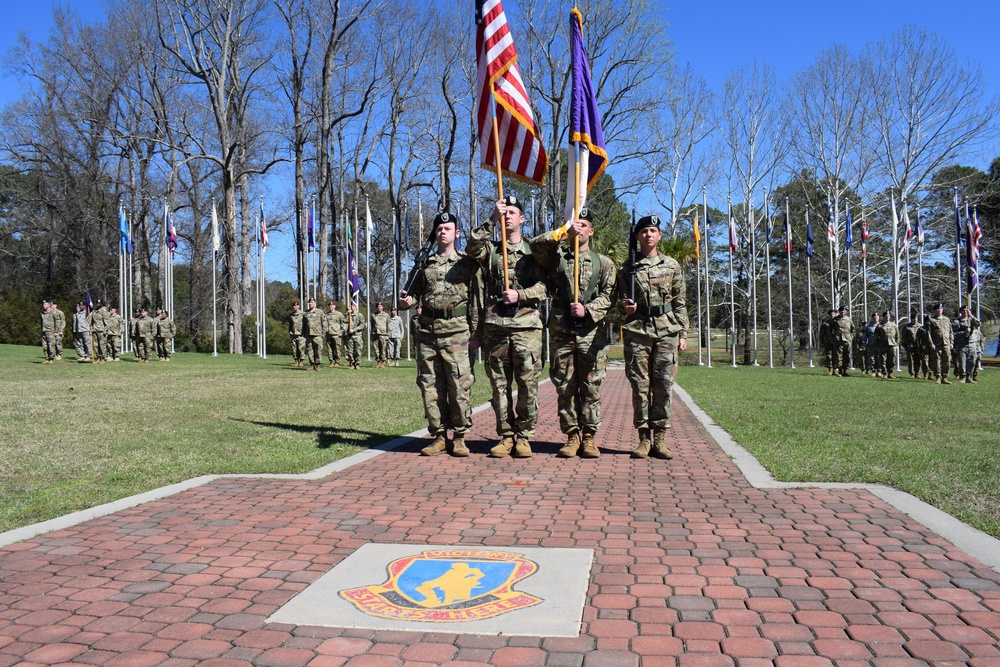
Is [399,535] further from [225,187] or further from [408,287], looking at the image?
[225,187]

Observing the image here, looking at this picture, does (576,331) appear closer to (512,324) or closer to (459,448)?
(512,324)

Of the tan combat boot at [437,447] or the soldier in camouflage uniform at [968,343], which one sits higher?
the soldier in camouflage uniform at [968,343]

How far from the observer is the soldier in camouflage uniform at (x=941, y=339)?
2350 cm

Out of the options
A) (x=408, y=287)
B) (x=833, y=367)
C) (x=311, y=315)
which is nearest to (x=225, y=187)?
(x=311, y=315)

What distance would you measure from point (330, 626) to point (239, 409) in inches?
371

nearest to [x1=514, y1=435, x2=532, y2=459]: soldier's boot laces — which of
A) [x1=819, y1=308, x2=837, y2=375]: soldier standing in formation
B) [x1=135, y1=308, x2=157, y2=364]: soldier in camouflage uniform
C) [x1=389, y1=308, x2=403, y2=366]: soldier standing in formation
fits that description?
[x1=819, y1=308, x2=837, y2=375]: soldier standing in formation

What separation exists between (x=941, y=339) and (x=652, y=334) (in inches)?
745

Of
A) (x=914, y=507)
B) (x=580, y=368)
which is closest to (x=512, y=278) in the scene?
(x=580, y=368)

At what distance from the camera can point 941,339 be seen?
23500 millimetres

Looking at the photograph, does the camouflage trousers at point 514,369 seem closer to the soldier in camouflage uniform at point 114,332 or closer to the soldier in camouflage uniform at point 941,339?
the soldier in camouflage uniform at point 941,339

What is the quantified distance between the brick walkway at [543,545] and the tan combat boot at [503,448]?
1.10 m

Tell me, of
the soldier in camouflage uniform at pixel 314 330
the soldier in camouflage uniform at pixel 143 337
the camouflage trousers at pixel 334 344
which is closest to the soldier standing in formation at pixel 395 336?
the camouflage trousers at pixel 334 344

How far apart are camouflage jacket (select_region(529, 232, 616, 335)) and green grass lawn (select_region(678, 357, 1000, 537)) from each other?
6.74 ft

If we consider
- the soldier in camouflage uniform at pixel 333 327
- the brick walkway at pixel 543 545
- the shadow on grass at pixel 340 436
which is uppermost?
the soldier in camouflage uniform at pixel 333 327
